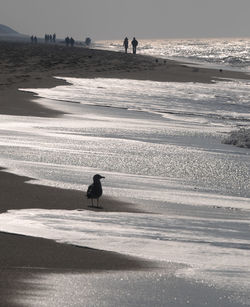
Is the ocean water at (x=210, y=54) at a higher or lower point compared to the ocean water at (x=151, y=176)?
lower

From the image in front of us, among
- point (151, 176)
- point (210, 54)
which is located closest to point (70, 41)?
point (210, 54)

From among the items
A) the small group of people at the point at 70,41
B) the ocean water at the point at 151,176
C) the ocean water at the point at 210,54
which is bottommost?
the ocean water at the point at 210,54

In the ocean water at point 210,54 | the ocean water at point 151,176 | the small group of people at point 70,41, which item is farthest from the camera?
the small group of people at point 70,41

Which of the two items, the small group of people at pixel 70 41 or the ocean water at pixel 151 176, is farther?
the small group of people at pixel 70 41

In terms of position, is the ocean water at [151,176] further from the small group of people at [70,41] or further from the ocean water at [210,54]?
the small group of people at [70,41]

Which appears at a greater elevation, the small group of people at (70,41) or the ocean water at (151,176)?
the ocean water at (151,176)

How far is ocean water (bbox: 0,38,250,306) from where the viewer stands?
673 centimetres

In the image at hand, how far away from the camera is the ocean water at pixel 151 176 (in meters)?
6.73

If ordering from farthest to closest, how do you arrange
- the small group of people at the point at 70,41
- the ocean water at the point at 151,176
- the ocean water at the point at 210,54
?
the small group of people at the point at 70,41
the ocean water at the point at 210,54
the ocean water at the point at 151,176

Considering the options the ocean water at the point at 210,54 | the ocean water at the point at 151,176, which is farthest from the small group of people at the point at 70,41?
the ocean water at the point at 151,176

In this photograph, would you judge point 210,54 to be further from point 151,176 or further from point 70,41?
point 151,176

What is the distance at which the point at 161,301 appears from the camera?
5.38 meters

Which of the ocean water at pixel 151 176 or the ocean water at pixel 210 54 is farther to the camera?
the ocean water at pixel 210 54

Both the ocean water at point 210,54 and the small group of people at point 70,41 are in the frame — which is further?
the small group of people at point 70,41
